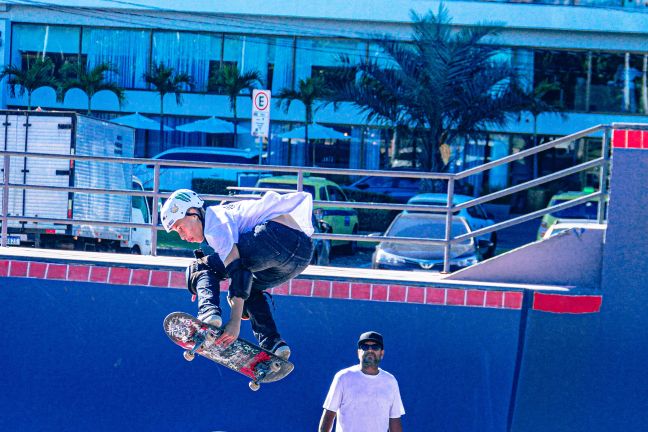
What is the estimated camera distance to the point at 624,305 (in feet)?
25.1

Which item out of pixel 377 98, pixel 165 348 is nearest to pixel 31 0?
pixel 377 98

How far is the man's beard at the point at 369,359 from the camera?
6281 millimetres

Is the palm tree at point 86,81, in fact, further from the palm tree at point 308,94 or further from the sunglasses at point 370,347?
the sunglasses at point 370,347

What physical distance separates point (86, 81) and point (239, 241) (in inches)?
1107

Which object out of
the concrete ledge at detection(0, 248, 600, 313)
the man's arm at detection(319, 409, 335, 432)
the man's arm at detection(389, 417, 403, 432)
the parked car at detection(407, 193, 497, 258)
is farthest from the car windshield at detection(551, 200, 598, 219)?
the man's arm at detection(319, 409, 335, 432)

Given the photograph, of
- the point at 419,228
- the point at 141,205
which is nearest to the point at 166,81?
the point at 141,205

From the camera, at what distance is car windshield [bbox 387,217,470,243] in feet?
43.8

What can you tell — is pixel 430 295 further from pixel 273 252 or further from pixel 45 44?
pixel 45 44

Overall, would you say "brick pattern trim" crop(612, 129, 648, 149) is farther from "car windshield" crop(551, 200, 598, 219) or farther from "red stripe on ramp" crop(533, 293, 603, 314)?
"car windshield" crop(551, 200, 598, 219)

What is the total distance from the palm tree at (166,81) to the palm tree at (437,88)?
8599 mm

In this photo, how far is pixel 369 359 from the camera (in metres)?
6.29

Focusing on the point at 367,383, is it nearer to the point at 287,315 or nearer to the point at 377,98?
the point at 287,315

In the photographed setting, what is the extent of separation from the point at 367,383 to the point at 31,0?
32500 mm

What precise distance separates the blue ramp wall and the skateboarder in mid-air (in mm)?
1458
